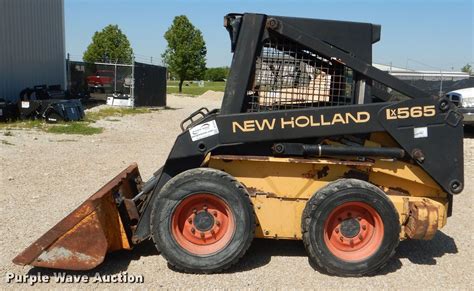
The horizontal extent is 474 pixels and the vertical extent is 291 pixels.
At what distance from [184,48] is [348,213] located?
4686cm

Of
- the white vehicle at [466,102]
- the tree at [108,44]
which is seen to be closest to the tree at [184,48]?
the tree at [108,44]

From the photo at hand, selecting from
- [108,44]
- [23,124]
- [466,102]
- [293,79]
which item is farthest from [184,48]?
[293,79]

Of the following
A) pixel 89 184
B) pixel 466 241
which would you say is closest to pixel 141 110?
pixel 89 184

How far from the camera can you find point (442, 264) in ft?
16.5

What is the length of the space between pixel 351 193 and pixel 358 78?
112 cm

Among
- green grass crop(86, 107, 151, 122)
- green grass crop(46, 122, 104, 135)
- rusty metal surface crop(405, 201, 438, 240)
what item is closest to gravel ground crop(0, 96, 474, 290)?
rusty metal surface crop(405, 201, 438, 240)

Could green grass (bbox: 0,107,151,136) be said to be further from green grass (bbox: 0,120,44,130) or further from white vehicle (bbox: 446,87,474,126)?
white vehicle (bbox: 446,87,474,126)

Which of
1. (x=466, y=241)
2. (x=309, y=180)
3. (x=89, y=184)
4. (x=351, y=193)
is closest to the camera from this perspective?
A: (x=351, y=193)

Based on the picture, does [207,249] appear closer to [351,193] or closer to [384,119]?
[351,193]

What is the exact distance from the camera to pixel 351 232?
15.3 feet

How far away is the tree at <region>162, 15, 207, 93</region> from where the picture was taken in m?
50.1

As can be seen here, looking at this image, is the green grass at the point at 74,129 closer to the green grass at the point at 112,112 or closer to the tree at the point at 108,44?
the green grass at the point at 112,112

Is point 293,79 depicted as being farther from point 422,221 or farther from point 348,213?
point 422,221

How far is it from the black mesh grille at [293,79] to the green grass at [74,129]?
1025cm
